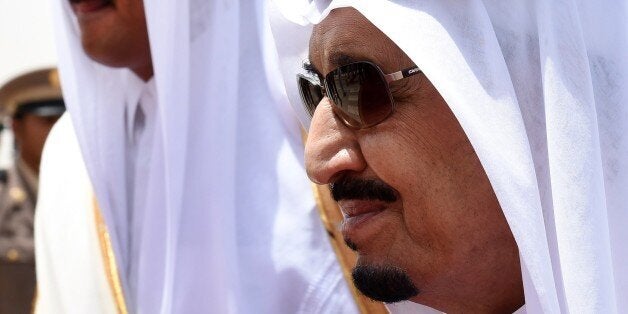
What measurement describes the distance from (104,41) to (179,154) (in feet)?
2.64

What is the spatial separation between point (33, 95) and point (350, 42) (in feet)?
17.1

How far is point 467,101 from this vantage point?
7.43ft

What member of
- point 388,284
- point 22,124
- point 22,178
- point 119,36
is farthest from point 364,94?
point 22,124

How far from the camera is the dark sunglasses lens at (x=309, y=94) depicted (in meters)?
2.76

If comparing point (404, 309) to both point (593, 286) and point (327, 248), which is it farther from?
point (593, 286)

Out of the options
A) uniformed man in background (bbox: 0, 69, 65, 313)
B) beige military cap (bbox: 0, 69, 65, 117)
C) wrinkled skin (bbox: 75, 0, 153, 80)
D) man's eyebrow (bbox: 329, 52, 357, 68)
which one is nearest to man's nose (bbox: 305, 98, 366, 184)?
man's eyebrow (bbox: 329, 52, 357, 68)

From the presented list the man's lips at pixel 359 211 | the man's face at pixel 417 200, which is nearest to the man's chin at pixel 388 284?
the man's face at pixel 417 200

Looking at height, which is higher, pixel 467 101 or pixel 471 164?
pixel 467 101

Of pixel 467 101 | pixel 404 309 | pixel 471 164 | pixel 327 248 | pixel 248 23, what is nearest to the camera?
pixel 467 101

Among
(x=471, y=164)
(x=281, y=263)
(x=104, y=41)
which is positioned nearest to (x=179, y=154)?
(x=281, y=263)

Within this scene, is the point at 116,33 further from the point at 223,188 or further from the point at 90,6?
the point at 223,188

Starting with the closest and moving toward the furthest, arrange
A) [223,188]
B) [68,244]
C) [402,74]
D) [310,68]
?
[402,74] < [310,68] < [223,188] < [68,244]

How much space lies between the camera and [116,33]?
415 centimetres

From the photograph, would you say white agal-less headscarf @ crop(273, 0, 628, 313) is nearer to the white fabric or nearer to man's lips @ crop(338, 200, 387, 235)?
man's lips @ crop(338, 200, 387, 235)
